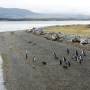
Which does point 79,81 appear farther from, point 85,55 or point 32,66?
point 85,55

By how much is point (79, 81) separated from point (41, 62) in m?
12.0

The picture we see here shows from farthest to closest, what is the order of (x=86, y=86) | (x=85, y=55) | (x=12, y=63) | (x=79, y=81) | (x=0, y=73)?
(x=85, y=55) → (x=12, y=63) → (x=0, y=73) → (x=79, y=81) → (x=86, y=86)

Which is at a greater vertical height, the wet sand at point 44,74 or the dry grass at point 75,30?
the wet sand at point 44,74

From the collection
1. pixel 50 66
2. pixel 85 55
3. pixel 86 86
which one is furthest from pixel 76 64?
pixel 86 86

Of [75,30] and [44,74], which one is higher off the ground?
[44,74]

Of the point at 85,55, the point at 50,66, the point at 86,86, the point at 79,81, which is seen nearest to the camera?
the point at 86,86

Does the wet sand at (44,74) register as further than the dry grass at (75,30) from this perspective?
No

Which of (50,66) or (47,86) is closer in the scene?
(47,86)

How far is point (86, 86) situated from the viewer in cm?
3127

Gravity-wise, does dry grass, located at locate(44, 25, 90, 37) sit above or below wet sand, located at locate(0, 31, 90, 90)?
below

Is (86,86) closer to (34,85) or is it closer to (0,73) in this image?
(34,85)

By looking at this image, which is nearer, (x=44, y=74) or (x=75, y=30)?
(x=44, y=74)

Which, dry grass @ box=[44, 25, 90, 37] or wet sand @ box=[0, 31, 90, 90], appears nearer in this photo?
wet sand @ box=[0, 31, 90, 90]

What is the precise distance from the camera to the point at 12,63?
44.5m
